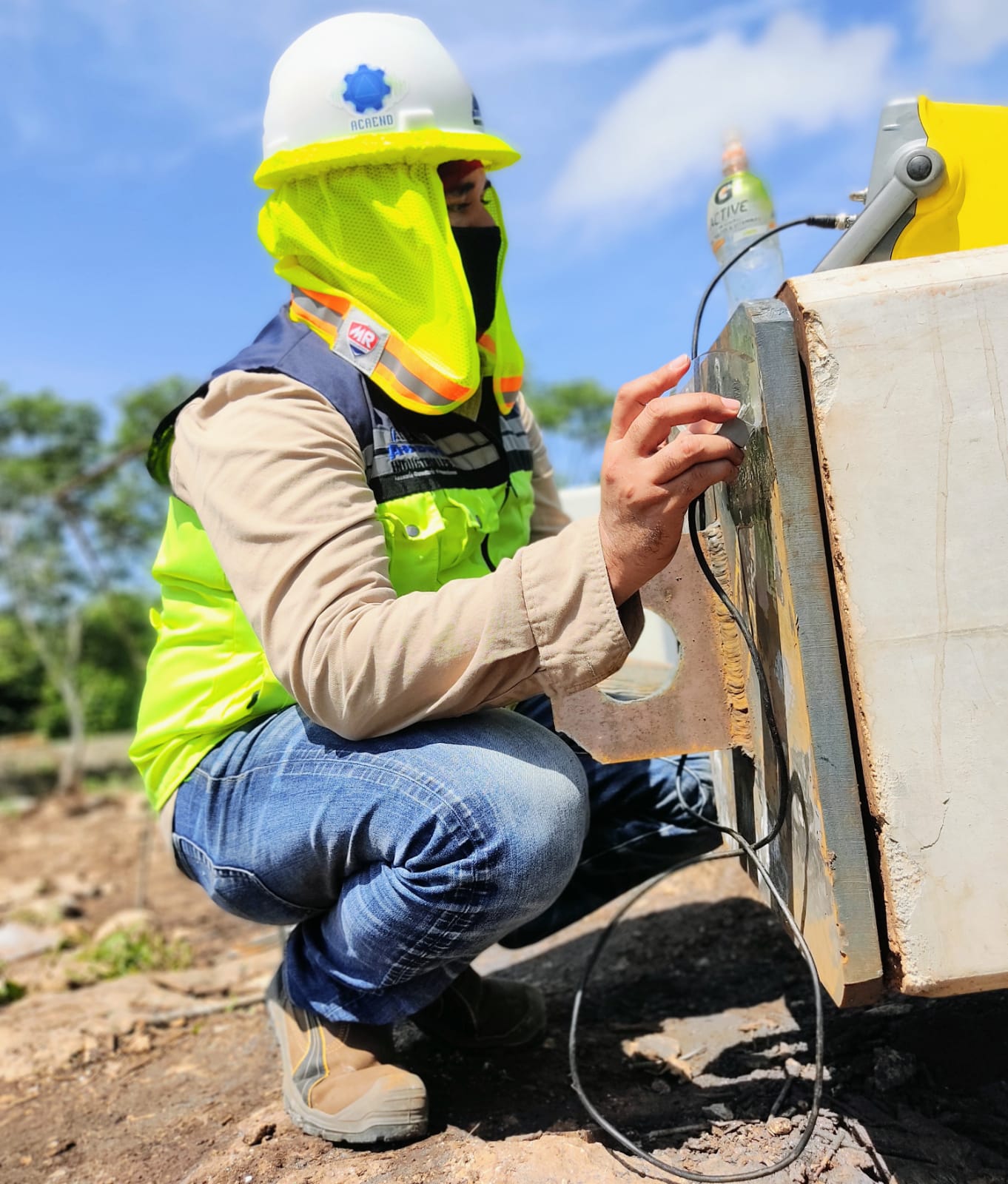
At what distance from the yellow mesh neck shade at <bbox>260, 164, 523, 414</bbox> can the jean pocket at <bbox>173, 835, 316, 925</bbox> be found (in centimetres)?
90

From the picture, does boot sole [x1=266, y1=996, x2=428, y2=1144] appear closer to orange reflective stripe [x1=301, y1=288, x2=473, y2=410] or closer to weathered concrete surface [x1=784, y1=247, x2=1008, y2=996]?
weathered concrete surface [x1=784, y1=247, x2=1008, y2=996]

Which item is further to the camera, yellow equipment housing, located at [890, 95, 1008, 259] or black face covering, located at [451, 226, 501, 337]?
black face covering, located at [451, 226, 501, 337]

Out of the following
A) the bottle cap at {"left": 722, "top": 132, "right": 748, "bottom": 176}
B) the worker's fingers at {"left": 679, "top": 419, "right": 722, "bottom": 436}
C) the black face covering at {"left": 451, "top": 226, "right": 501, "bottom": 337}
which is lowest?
the worker's fingers at {"left": 679, "top": 419, "right": 722, "bottom": 436}

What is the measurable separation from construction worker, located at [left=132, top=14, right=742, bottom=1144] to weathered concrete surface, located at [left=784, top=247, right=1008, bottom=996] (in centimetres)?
Answer: 22

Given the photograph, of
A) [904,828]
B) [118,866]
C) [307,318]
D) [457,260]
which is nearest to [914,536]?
[904,828]

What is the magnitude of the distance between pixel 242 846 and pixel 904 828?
44.3 inches

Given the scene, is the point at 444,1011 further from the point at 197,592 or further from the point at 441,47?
the point at 441,47

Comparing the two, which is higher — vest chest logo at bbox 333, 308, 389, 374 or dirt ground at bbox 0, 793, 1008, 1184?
vest chest logo at bbox 333, 308, 389, 374

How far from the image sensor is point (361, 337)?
194 cm

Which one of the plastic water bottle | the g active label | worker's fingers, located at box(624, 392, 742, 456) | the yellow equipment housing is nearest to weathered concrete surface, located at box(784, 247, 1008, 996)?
worker's fingers, located at box(624, 392, 742, 456)

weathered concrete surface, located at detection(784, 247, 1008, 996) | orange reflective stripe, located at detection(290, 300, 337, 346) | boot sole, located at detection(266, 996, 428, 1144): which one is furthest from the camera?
orange reflective stripe, located at detection(290, 300, 337, 346)

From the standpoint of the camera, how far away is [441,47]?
2.17m

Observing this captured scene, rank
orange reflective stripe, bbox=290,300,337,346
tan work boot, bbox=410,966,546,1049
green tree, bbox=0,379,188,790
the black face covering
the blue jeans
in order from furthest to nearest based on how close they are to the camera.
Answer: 1. green tree, bbox=0,379,188,790
2. tan work boot, bbox=410,966,546,1049
3. the black face covering
4. orange reflective stripe, bbox=290,300,337,346
5. the blue jeans

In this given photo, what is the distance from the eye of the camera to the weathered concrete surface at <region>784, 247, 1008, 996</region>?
1.28 metres
